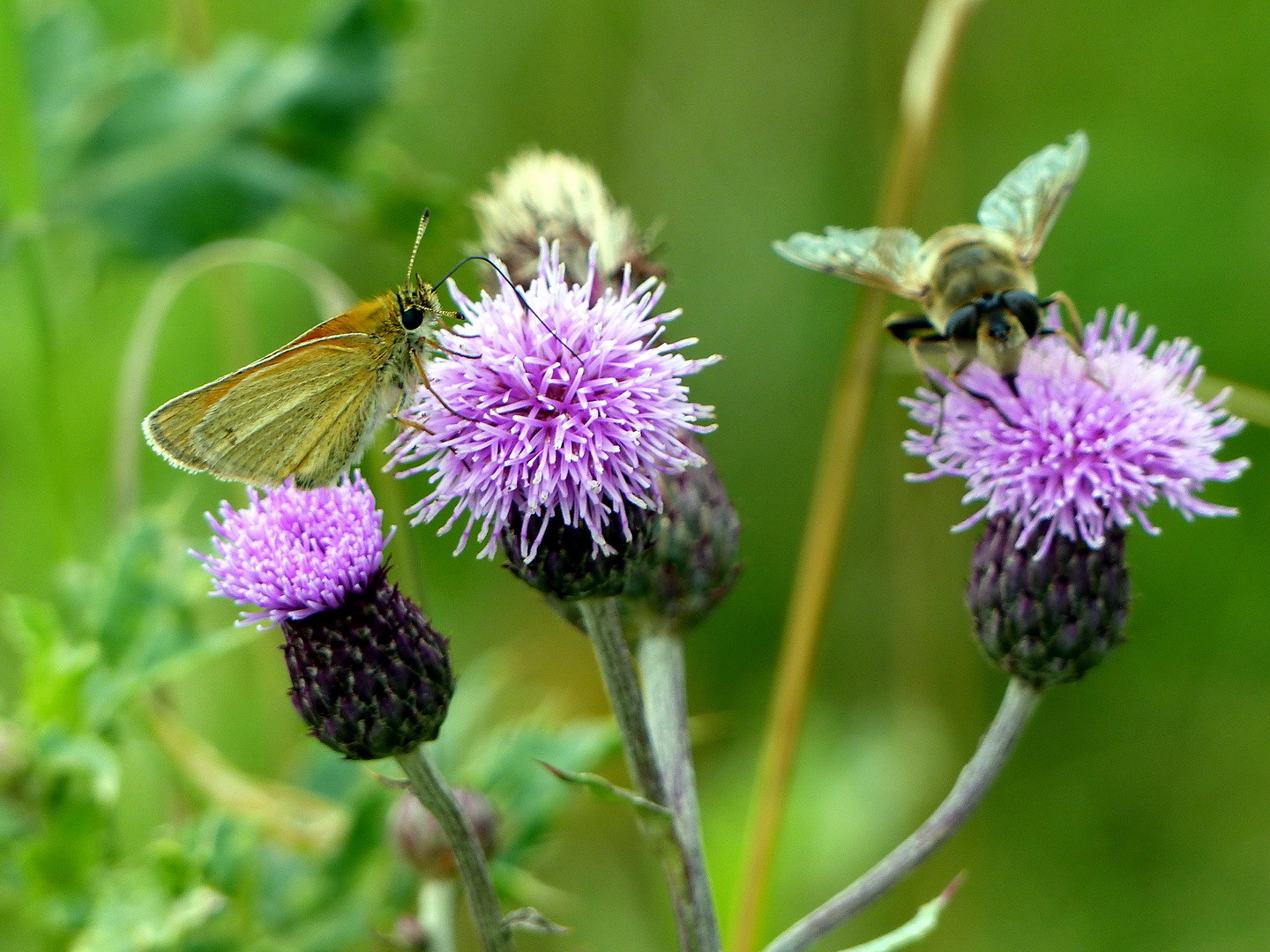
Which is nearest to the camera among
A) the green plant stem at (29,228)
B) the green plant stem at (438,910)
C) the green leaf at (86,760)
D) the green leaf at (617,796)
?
the green leaf at (617,796)

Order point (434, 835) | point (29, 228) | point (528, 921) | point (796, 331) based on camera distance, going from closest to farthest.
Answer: point (528, 921) < point (434, 835) < point (29, 228) < point (796, 331)

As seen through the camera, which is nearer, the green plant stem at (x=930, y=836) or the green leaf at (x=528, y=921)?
the green leaf at (x=528, y=921)

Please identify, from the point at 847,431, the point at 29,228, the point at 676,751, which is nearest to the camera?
the point at 676,751

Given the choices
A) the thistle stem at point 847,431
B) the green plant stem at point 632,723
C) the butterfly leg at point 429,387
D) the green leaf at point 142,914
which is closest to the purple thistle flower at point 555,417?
the butterfly leg at point 429,387

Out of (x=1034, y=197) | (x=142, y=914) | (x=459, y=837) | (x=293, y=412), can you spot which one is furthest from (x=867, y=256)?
(x=142, y=914)

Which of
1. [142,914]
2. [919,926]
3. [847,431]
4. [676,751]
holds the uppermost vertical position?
[847,431]

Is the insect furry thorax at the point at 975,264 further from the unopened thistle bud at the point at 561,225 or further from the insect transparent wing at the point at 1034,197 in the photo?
the unopened thistle bud at the point at 561,225

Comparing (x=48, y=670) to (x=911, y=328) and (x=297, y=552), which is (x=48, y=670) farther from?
(x=911, y=328)

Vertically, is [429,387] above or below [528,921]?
above
